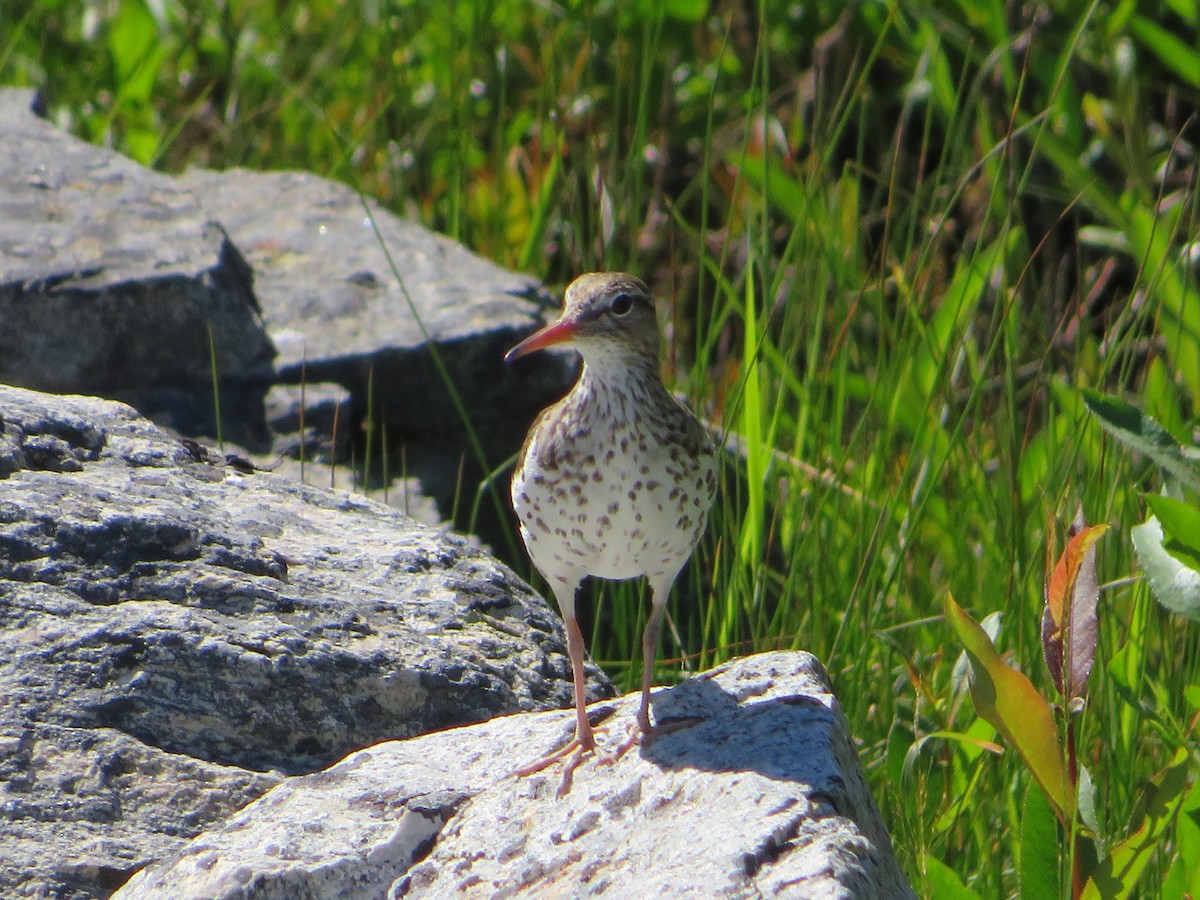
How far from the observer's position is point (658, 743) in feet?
11.6

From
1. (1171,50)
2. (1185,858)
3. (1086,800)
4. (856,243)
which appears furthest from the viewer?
(1171,50)

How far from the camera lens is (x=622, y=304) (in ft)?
12.9

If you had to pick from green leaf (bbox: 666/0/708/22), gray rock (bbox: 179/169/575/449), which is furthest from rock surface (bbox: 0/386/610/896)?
green leaf (bbox: 666/0/708/22)

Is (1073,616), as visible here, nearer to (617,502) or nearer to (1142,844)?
(1142,844)


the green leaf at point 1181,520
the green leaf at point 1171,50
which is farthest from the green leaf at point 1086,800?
the green leaf at point 1171,50

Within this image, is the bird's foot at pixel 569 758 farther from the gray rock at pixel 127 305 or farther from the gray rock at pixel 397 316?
the gray rock at pixel 127 305

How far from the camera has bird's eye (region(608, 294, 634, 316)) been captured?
3916 millimetres

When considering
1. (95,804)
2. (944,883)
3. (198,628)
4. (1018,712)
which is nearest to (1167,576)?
(1018,712)

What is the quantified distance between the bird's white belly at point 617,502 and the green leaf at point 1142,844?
1.29m

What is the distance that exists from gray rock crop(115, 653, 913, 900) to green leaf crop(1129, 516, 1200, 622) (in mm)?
792

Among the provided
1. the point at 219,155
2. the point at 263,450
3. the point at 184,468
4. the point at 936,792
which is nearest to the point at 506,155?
Result: the point at 219,155

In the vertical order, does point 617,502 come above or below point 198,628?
above

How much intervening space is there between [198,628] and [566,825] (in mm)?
1097

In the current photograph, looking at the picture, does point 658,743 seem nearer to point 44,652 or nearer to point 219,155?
point 44,652
